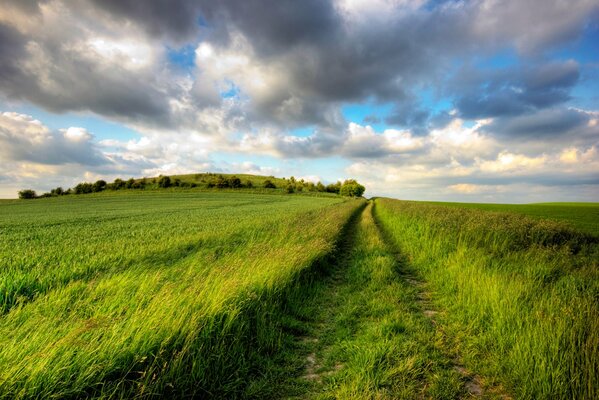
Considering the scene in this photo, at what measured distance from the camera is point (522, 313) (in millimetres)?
4379

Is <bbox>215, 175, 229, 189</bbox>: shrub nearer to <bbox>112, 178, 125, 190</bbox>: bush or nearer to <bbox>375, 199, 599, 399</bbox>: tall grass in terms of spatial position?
<bbox>112, 178, 125, 190</bbox>: bush

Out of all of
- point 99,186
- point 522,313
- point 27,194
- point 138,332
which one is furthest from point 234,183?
point 522,313

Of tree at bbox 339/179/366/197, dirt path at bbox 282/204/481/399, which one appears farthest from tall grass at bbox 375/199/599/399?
tree at bbox 339/179/366/197

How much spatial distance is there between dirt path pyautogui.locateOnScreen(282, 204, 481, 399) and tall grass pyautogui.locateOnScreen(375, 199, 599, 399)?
0.50 m

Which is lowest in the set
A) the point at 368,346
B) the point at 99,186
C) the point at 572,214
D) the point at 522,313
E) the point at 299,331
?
the point at 299,331

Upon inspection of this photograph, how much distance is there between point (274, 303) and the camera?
18.3ft

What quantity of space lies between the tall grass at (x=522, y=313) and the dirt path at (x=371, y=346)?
0.50 m

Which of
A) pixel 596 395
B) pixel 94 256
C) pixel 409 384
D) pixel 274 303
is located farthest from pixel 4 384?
pixel 94 256

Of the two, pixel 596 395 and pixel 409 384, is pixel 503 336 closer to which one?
pixel 596 395

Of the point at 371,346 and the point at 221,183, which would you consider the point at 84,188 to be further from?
the point at 371,346

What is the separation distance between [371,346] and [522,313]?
2.44 m

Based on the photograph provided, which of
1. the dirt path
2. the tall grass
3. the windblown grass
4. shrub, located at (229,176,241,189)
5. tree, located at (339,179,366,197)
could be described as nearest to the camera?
the tall grass

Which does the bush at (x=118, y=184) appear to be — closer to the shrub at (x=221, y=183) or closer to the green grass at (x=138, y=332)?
the shrub at (x=221, y=183)

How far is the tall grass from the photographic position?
3293mm
